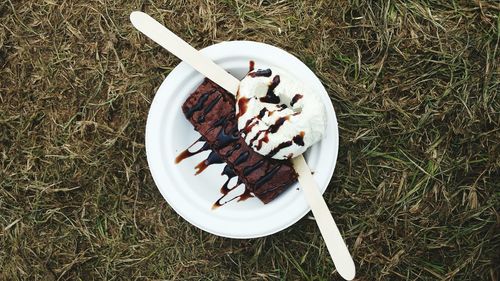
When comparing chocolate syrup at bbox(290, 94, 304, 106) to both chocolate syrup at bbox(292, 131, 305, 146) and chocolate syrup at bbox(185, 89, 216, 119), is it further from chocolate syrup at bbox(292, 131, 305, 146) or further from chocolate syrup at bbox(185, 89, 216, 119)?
chocolate syrup at bbox(185, 89, 216, 119)

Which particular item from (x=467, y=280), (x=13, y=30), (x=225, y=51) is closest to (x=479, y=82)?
(x=467, y=280)

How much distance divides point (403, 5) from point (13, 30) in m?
1.35

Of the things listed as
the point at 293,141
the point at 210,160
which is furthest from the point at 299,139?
the point at 210,160

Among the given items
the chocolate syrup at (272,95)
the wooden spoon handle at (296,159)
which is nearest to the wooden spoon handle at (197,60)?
the wooden spoon handle at (296,159)

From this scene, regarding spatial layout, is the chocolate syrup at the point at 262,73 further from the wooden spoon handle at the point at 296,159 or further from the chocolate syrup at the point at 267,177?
the chocolate syrup at the point at 267,177

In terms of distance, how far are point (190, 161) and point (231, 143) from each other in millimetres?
165

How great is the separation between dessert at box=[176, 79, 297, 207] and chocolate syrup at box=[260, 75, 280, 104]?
131mm

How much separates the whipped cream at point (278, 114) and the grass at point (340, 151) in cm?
28

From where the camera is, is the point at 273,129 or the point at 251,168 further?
the point at 251,168

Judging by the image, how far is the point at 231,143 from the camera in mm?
1582

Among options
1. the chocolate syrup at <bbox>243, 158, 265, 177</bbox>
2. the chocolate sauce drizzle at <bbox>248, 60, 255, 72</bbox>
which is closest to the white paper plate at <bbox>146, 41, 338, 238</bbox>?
the chocolate sauce drizzle at <bbox>248, 60, 255, 72</bbox>

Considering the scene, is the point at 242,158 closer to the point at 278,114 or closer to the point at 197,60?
the point at 278,114

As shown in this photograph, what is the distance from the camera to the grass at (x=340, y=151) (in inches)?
67.0

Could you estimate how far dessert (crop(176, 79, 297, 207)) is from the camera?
5.08 feet
